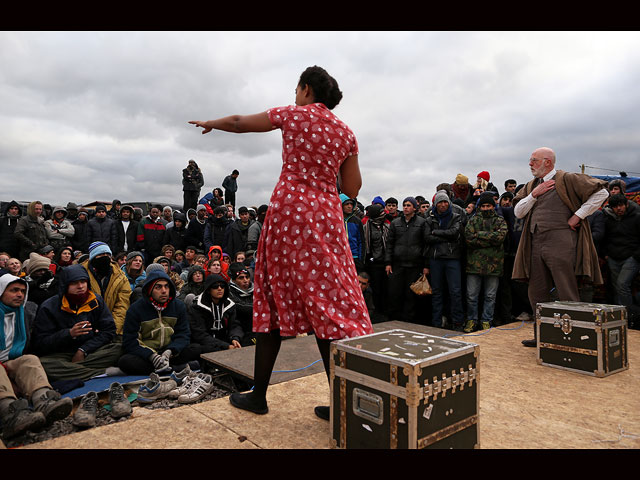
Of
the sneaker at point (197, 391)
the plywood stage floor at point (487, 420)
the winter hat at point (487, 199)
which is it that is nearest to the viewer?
the plywood stage floor at point (487, 420)

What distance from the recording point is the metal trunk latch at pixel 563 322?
136 inches

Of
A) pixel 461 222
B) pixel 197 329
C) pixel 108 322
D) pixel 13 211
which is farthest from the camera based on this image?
pixel 13 211

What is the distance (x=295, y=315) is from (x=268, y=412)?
0.68 m

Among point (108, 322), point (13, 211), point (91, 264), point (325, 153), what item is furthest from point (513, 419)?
point (13, 211)

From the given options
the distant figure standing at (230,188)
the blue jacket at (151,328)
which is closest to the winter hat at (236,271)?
the blue jacket at (151,328)

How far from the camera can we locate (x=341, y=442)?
6.18ft

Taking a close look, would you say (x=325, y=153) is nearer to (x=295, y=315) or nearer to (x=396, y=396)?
(x=295, y=315)

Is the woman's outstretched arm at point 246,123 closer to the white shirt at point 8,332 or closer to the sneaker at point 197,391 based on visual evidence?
the sneaker at point 197,391

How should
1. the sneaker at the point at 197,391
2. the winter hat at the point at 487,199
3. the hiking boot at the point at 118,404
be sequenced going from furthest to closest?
the winter hat at the point at 487,199
the sneaker at the point at 197,391
the hiking boot at the point at 118,404

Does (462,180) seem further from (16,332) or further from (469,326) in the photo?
(16,332)

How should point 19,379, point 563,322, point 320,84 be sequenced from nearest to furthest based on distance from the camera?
point 320,84 < point 19,379 < point 563,322

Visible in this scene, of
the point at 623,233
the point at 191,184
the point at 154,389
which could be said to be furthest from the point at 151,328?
the point at 191,184

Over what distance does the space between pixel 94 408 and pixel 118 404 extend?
178mm

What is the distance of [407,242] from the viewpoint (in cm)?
645
